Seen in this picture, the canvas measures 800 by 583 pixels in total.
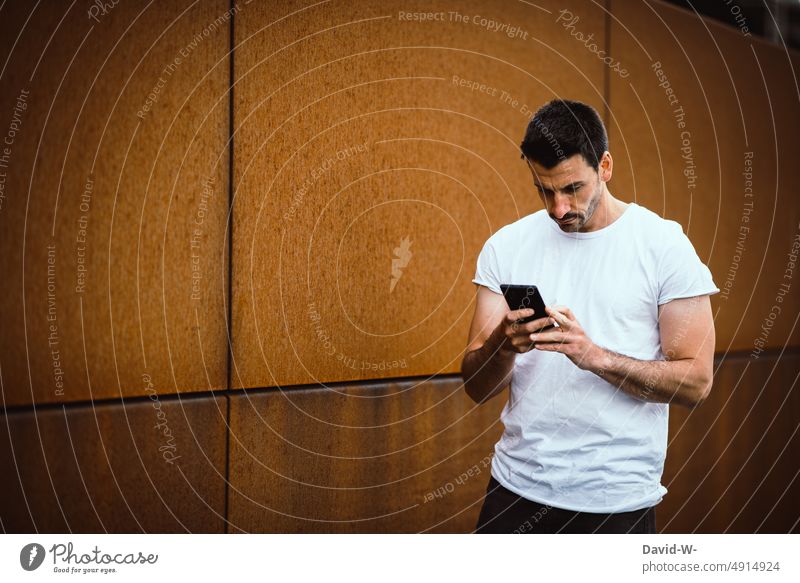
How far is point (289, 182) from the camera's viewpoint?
5.33ft

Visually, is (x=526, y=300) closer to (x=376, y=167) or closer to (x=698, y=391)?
(x=698, y=391)

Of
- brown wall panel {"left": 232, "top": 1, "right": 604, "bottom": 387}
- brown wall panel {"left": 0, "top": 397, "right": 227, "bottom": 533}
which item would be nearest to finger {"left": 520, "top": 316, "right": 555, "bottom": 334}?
brown wall panel {"left": 232, "top": 1, "right": 604, "bottom": 387}

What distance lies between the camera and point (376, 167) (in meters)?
1.75

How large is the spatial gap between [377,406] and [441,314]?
29 cm

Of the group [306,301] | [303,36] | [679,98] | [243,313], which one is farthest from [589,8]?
[243,313]

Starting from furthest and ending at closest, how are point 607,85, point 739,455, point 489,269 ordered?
point 739,455, point 607,85, point 489,269

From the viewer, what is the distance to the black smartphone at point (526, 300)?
3.88 feet

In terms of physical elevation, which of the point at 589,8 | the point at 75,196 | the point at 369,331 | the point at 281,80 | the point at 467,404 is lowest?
the point at 467,404

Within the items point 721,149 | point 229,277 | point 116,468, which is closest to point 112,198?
point 229,277

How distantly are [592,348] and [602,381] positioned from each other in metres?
0.12

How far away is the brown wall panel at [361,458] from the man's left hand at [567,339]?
26.5 inches

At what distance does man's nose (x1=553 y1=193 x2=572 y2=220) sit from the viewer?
4.23 feet

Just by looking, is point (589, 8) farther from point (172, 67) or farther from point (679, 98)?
point (172, 67)
